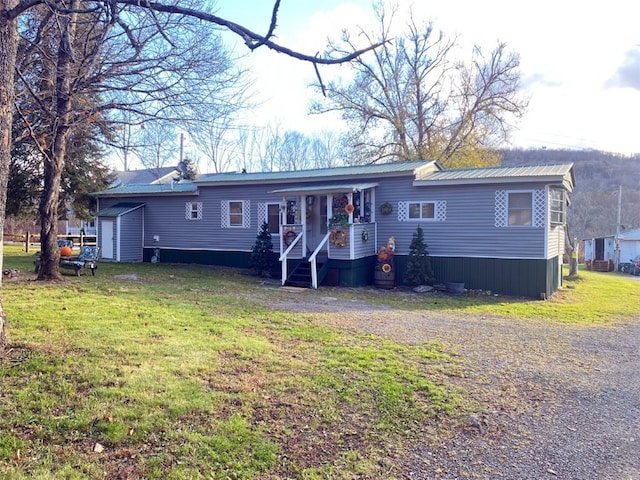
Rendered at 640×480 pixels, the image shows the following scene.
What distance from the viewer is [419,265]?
511 inches

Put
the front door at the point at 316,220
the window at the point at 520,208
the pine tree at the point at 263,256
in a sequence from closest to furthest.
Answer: the window at the point at 520,208 < the pine tree at the point at 263,256 < the front door at the point at 316,220

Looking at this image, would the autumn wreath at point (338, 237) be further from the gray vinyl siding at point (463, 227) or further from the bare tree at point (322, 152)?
the bare tree at point (322, 152)

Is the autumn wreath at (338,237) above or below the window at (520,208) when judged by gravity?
below

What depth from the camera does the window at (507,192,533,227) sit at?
12047 mm

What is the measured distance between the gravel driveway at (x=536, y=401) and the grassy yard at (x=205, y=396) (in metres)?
0.29

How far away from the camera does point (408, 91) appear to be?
86.6ft

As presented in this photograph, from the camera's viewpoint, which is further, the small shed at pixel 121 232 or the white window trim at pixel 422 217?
the small shed at pixel 121 232

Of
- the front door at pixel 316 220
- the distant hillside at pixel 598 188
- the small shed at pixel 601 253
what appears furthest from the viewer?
the distant hillside at pixel 598 188

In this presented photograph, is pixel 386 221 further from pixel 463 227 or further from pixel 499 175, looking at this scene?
pixel 499 175

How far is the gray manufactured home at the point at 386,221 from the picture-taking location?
1212 centimetres

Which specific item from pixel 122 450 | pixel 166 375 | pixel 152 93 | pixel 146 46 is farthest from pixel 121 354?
pixel 146 46

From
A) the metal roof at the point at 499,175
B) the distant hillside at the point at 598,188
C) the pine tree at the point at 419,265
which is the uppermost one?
the distant hillside at the point at 598,188

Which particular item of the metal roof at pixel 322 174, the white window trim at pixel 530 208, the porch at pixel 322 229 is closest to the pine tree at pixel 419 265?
the porch at pixel 322 229

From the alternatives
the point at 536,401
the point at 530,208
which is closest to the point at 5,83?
the point at 536,401
